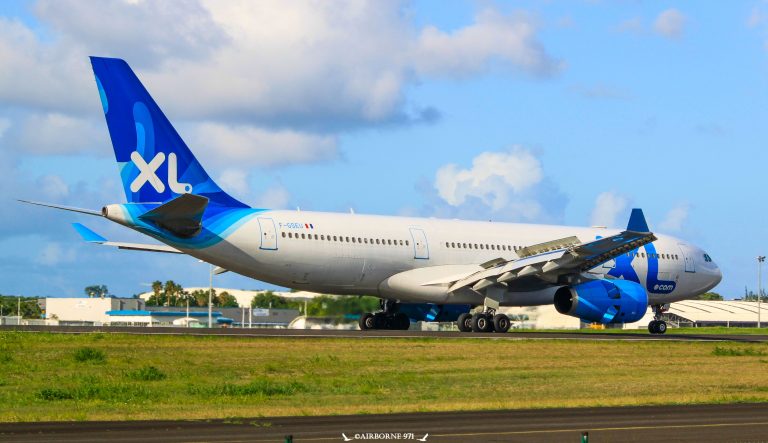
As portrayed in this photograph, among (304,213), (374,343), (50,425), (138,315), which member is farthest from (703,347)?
(138,315)

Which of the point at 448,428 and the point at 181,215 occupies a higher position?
the point at 181,215

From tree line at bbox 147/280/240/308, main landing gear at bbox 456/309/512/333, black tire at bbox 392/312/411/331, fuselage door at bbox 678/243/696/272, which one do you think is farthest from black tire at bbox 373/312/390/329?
tree line at bbox 147/280/240/308

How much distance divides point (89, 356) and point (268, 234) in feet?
38.0

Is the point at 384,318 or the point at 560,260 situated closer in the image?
the point at 560,260

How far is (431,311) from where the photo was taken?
4978 cm

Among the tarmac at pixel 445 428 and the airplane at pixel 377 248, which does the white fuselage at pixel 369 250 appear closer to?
the airplane at pixel 377 248

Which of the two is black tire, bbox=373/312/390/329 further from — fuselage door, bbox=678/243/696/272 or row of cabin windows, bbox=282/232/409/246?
fuselage door, bbox=678/243/696/272

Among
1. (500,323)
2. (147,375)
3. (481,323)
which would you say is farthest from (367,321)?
(147,375)

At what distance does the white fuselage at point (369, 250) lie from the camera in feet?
139

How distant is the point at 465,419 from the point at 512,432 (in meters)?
2.37

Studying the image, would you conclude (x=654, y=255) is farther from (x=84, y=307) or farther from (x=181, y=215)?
(x=84, y=307)

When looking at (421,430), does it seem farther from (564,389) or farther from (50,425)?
(564,389)

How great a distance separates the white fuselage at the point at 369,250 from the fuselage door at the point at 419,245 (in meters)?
0.04

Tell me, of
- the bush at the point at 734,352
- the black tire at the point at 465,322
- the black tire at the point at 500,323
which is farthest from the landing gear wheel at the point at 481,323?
the bush at the point at 734,352
